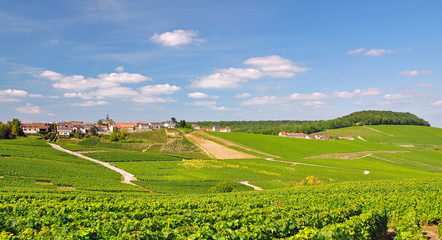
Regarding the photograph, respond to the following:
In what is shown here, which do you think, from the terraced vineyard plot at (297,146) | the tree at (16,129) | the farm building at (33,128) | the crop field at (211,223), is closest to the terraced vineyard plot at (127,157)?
the terraced vineyard plot at (297,146)

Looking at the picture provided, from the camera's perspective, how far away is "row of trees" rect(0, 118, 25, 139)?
335 feet

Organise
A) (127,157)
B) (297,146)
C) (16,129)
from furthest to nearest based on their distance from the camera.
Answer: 1. (16,129)
2. (297,146)
3. (127,157)

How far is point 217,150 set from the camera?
101 meters

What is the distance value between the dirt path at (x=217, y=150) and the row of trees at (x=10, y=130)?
7087 cm

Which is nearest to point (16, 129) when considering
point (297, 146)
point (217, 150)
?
point (217, 150)

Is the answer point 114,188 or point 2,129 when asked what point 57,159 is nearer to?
point 114,188

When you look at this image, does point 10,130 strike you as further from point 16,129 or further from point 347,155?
point 347,155

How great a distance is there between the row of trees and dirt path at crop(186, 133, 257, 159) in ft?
233

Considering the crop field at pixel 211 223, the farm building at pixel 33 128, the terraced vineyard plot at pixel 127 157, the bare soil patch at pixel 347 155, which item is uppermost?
the farm building at pixel 33 128

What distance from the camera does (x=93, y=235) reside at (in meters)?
10.9

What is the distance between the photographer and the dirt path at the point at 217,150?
94.1 metres

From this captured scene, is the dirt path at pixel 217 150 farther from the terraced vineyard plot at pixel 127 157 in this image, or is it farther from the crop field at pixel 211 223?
the crop field at pixel 211 223

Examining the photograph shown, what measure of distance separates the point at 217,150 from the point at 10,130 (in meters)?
89.7

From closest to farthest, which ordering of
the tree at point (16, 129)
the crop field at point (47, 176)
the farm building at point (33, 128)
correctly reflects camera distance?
the crop field at point (47, 176) → the tree at point (16, 129) → the farm building at point (33, 128)
